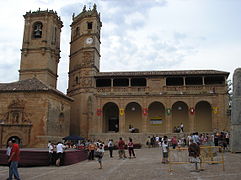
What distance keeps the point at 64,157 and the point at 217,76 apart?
25.3m

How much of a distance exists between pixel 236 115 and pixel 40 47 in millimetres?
28057

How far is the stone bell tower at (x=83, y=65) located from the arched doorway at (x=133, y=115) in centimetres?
537

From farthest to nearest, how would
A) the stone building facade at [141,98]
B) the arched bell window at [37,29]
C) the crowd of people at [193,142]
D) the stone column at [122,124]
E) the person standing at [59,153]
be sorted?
the arched bell window at [37,29] → the stone column at [122,124] → the stone building facade at [141,98] → the person standing at [59,153] → the crowd of people at [193,142]

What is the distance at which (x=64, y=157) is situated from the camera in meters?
15.8

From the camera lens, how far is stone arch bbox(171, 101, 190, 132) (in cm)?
3475

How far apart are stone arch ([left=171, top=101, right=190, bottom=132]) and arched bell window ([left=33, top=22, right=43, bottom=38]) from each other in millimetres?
21889

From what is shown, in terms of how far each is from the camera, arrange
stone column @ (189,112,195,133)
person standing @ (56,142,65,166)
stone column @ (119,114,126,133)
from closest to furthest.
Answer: person standing @ (56,142,65,166) → stone column @ (189,112,195,133) → stone column @ (119,114,126,133)

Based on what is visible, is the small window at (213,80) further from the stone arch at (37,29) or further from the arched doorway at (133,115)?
the stone arch at (37,29)

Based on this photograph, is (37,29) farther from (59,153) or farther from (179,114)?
(59,153)

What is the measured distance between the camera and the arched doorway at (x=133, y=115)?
35.4 metres

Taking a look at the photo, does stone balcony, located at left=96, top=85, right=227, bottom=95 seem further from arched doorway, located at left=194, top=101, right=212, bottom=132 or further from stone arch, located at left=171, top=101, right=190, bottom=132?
arched doorway, located at left=194, top=101, right=212, bottom=132

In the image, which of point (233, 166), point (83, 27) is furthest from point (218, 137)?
point (83, 27)

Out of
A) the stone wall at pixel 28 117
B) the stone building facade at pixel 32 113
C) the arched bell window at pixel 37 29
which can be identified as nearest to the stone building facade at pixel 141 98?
the stone building facade at pixel 32 113

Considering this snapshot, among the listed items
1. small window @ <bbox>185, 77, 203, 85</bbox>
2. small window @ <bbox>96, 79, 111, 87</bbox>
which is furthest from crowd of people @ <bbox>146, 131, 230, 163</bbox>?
small window @ <bbox>96, 79, 111, 87</bbox>
